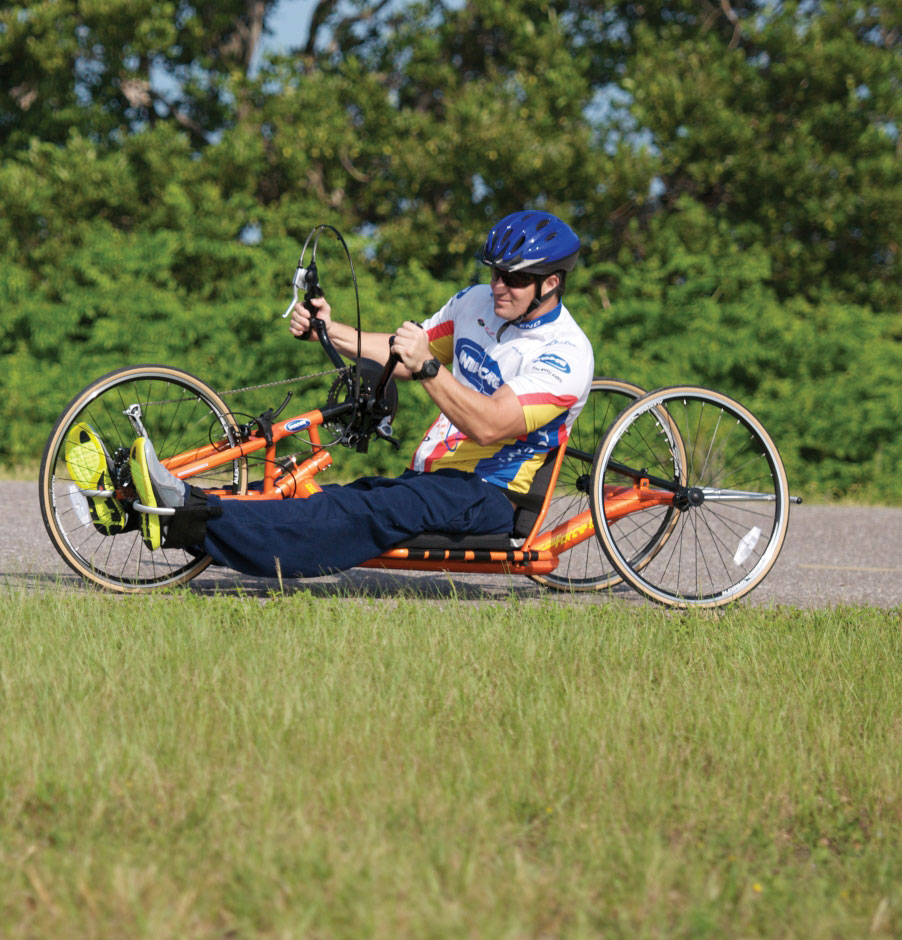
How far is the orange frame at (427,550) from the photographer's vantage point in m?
4.99

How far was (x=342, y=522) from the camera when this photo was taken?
4.76m

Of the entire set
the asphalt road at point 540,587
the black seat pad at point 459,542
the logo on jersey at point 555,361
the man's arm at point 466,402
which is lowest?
the asphalt road at point 540,587

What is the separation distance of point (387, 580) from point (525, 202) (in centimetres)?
816

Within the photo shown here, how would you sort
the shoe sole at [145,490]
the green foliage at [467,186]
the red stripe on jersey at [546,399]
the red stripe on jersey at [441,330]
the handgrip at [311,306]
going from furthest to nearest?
the green foliage at [467,186] → the red stripe on jersey at [441,330] → the handgrip at [311,306] → the red stripe on jersey at [546,399] → the shoe sole at [145,490]

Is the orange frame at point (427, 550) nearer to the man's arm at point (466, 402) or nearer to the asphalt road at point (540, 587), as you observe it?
the asphalt road at point (540, 587)

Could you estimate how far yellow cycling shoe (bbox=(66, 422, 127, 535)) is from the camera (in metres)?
4.70

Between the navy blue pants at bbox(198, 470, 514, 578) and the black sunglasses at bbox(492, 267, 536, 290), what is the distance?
2.69 feet

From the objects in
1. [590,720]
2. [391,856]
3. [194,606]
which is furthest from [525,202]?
[391,856]

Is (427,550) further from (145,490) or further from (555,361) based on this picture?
(145,490)

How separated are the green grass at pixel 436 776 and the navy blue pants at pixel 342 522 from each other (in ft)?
0.74

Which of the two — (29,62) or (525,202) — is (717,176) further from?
(29,62)

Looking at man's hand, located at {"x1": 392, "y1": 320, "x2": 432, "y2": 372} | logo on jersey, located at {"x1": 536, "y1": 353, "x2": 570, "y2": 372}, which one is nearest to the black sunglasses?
logo on jersey, located at {"x1": 536, "y1": 353, "x2": 570, "y2": 372}

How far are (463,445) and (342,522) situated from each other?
0.71m

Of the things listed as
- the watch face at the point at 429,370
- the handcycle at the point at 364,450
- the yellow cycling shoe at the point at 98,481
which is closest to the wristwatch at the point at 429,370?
the watch face at the point at 429,370
